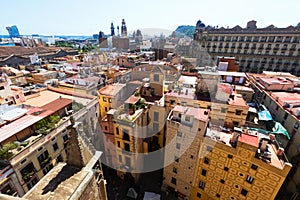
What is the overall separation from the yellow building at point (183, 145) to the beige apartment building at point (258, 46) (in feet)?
127

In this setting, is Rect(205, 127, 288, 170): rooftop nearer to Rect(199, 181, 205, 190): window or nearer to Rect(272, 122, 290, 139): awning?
Rect(272, 122, 290, 139): awning

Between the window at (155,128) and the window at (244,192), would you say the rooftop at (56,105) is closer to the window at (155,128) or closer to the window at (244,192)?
the window at (155,128)

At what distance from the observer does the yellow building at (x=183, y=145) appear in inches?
553

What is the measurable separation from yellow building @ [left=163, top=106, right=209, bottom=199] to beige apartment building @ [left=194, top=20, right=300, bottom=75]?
38.8m

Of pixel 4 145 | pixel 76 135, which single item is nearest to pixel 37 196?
pixel 76 135

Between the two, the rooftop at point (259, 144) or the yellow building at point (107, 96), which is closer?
the rooftop at point (259, 144)

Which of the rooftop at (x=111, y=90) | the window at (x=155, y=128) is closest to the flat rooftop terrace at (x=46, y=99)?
the rooftop at (x=111, y=90)

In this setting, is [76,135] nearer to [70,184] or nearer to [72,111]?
[70,184]

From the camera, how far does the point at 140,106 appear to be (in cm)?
1744

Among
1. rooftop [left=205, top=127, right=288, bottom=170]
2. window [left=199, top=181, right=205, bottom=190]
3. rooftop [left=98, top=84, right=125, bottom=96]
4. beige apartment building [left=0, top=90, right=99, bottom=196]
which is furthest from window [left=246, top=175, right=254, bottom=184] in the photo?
rooftop [left=98, top=84, right=125, bottom=96]

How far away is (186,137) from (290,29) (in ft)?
149

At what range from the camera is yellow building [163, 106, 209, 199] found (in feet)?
46.1

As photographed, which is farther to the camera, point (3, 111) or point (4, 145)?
point (3, 111)

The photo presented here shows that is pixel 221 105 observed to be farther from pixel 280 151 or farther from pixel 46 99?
pixel 46 99
